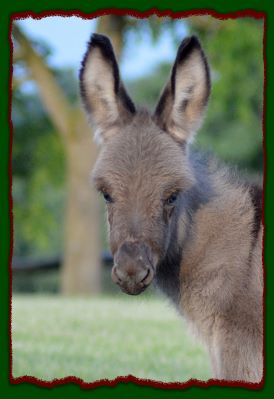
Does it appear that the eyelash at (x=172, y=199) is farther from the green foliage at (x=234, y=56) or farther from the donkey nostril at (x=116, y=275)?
the green foliage at (x=234, y=56)

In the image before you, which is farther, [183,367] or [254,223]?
[183,367]

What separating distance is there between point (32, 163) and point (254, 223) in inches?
894

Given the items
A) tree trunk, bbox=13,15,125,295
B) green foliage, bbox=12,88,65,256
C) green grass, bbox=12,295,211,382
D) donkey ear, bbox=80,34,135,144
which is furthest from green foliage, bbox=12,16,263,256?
donkey ear, bbox=80,34,135,144

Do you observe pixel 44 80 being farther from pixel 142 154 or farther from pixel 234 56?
pixel 142 154

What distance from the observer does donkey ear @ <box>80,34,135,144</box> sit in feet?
16.3

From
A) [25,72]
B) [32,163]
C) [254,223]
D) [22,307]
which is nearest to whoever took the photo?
[254,223]

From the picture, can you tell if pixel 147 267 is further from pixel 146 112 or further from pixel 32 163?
pixel 32 163

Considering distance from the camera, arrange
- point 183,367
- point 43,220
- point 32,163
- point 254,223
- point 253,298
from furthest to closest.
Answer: point 32,163 → point 43,220 → point 183,367 → point 254,223 → point 253,298

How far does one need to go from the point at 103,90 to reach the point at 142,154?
60cm

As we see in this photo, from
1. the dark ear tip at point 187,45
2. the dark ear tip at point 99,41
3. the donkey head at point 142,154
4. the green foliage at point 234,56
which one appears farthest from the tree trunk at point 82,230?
the dark ear tip at point 187,45

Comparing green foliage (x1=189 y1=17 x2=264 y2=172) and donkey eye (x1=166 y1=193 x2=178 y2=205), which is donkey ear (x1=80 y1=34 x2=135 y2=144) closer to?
donkey eye (x1=166 y1=193 x2=178 y2=205)

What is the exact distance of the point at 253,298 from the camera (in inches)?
189

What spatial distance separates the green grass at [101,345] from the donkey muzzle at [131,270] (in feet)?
3.35

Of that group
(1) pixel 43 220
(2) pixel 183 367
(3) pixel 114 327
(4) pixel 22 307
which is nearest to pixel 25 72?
(1) pixel 43 220
